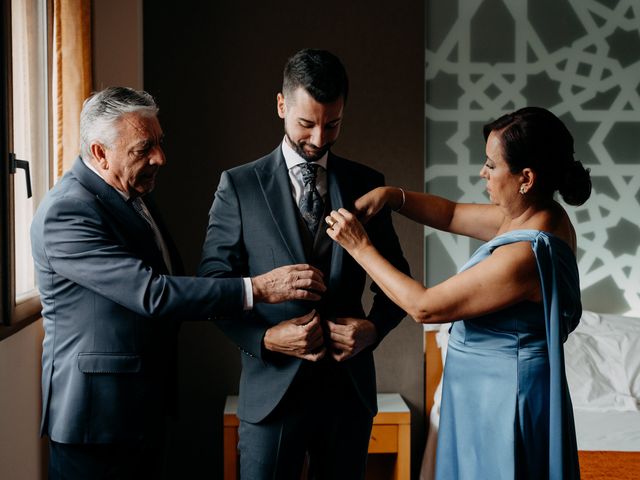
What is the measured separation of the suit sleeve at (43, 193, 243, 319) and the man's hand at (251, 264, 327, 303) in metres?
0.13

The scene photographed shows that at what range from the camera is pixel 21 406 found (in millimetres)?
1975

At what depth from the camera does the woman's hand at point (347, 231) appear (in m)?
1.72

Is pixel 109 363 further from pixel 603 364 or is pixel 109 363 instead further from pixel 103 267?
pixel 603 364

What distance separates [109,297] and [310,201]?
0.57 metres

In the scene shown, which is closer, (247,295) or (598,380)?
(247,295)

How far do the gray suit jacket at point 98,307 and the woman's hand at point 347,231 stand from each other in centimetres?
28

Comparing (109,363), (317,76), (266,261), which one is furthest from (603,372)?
(109,363)

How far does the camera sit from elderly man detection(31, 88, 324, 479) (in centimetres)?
161

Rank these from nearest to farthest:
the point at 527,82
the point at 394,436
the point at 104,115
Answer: the point at 104,115, the point at 394,436, the point at 527,82

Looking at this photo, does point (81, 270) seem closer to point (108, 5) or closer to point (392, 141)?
point (108, 5)

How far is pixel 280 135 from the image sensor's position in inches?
131

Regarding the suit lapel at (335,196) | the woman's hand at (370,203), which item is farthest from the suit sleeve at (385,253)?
the suit lapel at (335,196)

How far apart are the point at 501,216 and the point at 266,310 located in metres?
0.86

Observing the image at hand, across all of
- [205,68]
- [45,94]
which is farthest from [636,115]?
[45,94]
